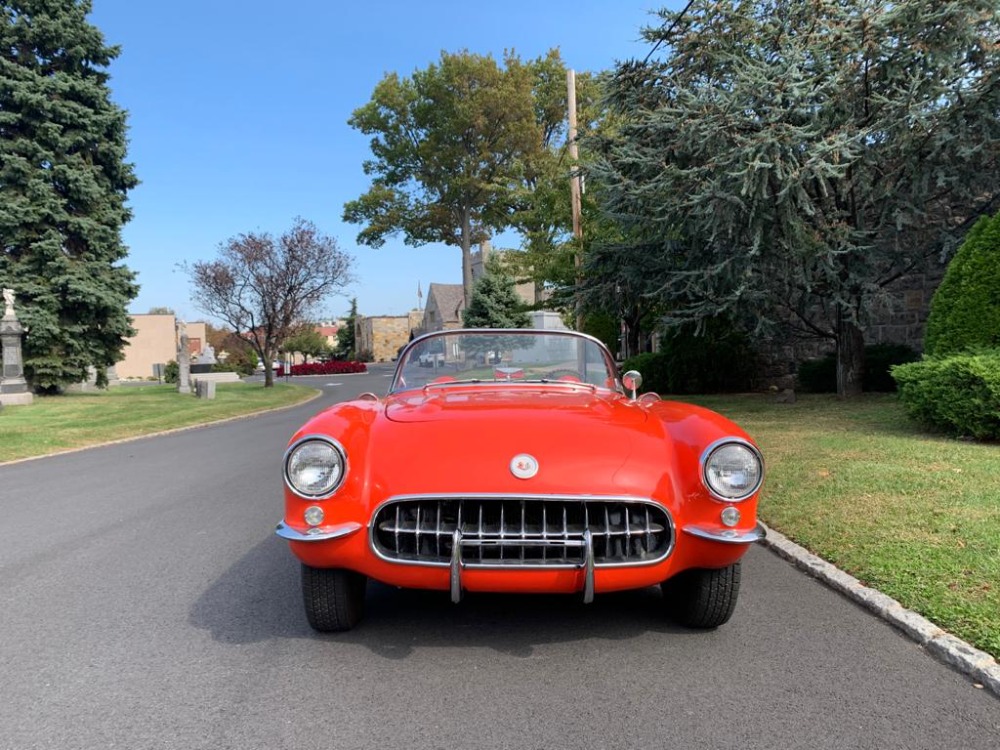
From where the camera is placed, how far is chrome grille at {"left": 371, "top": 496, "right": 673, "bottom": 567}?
9.25ft

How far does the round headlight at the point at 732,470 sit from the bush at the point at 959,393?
5.43 meters

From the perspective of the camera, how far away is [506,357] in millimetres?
4559

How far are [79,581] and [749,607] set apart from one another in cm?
384

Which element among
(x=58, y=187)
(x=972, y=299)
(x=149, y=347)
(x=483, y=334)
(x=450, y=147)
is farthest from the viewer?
(x=149, y=347)

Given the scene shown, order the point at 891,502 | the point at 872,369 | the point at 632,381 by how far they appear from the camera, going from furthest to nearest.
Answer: the point at 872,369 < the point at 891,502 < the point at 632,381

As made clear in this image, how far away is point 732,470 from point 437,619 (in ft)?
5.12

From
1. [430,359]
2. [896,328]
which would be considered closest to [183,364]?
[896,328]

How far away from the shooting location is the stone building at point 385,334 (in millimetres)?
83375

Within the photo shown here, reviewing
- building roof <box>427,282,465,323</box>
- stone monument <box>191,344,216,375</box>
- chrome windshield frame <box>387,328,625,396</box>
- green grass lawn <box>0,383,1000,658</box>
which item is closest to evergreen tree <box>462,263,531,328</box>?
stone monument <box>191,344,216,375</box>

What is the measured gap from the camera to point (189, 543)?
512cm

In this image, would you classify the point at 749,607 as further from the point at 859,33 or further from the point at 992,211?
the point at 992,211

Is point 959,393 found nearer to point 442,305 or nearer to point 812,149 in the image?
point 812,149

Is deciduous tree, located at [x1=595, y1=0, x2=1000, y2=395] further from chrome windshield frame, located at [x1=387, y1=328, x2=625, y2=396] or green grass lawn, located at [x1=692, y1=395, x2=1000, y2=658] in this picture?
chrome windshield frame, located at [x1=387, y1=328, x2=625, y2=396]

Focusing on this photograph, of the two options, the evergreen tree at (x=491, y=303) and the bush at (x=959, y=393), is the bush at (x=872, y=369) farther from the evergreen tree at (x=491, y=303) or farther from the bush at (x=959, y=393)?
the evergreen tree at (x=491, y=303)
